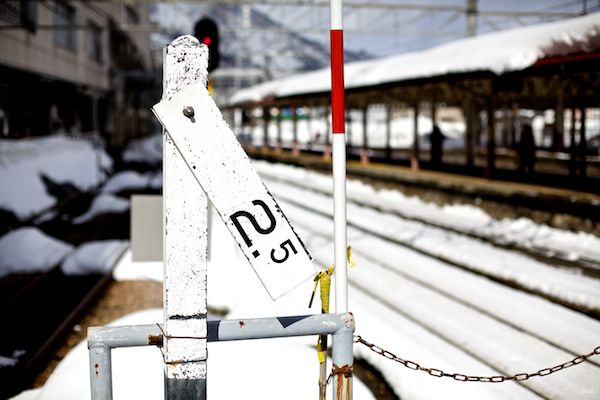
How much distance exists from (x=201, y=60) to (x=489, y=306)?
5650 mm

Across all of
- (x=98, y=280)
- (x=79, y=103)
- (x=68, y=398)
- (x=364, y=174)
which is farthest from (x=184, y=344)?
(x=79, y=103)

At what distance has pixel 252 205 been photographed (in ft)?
7.31

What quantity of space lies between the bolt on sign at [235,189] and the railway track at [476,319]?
3.10 meters

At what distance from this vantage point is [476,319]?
658cm

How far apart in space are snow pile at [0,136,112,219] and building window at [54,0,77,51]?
211 inches

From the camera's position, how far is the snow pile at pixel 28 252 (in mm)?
9188

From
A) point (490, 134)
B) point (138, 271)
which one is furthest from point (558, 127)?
point (138, 271)

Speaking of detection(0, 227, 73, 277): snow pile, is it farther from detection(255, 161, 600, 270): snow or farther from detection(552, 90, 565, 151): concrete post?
detection(552, 90, 565, 151): concrete post

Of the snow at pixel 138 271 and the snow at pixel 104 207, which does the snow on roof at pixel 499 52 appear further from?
the snow at pixel 104 207

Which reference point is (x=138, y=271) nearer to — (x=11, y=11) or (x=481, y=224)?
(x=481, y=224)

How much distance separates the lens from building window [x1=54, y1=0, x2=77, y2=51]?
27.9 meters

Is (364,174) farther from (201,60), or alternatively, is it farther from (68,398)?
(201,60)

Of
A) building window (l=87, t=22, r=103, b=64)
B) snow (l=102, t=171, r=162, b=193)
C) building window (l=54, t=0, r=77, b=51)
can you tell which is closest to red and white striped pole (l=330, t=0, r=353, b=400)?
snow (l=102, t=171, r=162, b=193)

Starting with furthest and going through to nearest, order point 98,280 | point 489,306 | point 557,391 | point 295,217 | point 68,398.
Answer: point 295,217
point 98,280
point 489,306
point 557,391
point 68,398
